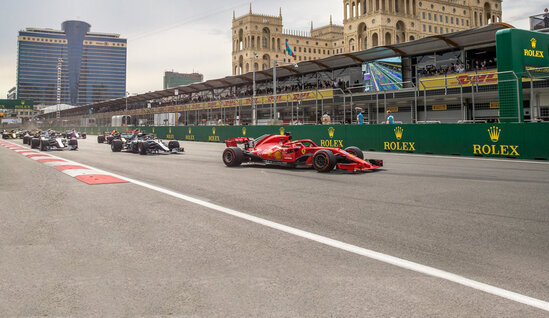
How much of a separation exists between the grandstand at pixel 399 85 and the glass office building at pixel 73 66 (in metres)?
114

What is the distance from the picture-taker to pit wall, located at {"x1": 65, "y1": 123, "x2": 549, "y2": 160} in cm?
1402

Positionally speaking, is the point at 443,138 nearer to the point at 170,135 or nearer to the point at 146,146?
the point at 146,146

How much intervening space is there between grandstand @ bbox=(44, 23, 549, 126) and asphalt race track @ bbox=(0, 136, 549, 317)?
1424 centimetres

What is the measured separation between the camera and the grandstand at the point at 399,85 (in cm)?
2550

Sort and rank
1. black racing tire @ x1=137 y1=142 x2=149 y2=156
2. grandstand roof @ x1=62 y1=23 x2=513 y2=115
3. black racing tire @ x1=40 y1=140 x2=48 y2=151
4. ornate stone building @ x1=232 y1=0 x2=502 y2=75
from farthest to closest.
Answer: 1. ornate stone building @ x1=232 y1=0 x2=502 y2=75
2. grandstand roof @ x1=62 y1=23 x2=513 y2=115
3. black racing tire @ x1=40 y1=140 x2=48 y2=151
4. black racing tire @ x1=137 y1=142 x2=149 y2=156

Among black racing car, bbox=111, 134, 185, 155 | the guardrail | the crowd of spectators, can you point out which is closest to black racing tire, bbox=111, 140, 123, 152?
black racing car, bbox=111, 134, 185, 155

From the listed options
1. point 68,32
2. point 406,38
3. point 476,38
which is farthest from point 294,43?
point 476,38

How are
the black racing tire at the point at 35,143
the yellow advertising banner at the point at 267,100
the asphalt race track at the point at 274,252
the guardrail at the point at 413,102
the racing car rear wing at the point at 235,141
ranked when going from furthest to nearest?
the yellow advertising banner at the point at 267,100, the guardrail at the point at 413,102, the black racing tire at the point at 35,143, the racing car rear wing at the point at 235,141, the asphalt race track at the point at 274,252

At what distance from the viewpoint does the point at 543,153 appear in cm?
1362

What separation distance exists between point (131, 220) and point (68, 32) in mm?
169769

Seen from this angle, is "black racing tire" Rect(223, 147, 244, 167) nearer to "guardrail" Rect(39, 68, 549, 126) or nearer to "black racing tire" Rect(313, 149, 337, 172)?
"black racing tire" Rect(313, 149, 337, 172)

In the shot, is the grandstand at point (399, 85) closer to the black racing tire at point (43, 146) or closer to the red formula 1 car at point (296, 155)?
the red formula 1 car at point (296, 155)

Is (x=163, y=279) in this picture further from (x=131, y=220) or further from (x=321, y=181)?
(x=321, y=181)

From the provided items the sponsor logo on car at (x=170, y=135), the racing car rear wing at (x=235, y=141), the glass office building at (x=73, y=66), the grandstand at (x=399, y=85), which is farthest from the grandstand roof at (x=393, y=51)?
the glass office building at (x=73, y=66)
